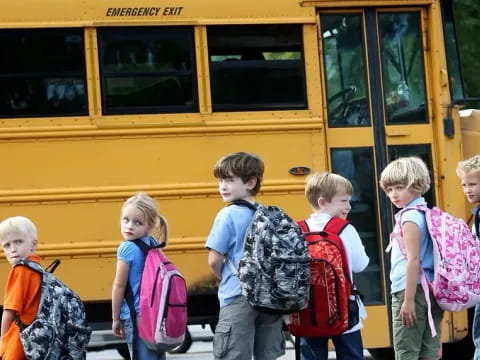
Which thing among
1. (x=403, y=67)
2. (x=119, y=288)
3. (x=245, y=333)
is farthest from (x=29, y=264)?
(x=403, y=67)

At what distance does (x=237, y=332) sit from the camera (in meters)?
4.75

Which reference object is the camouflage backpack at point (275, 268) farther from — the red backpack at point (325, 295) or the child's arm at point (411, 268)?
the child's arm at point (411, 268)

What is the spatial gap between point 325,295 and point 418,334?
20.0 inches

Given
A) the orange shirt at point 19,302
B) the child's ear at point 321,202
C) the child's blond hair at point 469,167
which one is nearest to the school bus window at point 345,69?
the child's blond hair at point 469,167

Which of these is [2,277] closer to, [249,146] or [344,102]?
[249,146]

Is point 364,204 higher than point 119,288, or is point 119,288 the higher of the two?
point 364,204

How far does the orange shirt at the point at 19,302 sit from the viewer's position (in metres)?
4.82

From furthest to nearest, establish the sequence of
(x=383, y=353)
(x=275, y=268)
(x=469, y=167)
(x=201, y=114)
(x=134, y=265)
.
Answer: (x=383, y=353) < (x=201, y=114) < (x=469, y=167) < (x=134, y=265) < (x=275, y=268)

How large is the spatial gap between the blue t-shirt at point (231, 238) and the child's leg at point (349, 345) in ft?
1.80

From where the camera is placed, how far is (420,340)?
16.4 ft

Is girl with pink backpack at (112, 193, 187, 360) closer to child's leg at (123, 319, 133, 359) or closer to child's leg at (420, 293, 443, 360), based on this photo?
child's leg at (123, 319, 133, 359)

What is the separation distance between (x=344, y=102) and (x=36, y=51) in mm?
1878

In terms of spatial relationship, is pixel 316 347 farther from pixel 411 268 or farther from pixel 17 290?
pixel 17 290

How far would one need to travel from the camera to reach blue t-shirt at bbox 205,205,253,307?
15.7 feet
